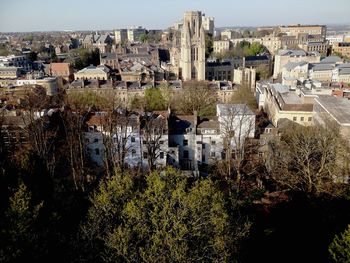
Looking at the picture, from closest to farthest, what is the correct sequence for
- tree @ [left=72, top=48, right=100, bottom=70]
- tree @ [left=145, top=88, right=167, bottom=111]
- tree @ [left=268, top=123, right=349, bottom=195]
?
tree @ [left=268, top=123, right=349, bottom=195] < tree @ [left=145, top=88, right=167, bottom=111] < tree @ [left=72, top=48, right=100, bottom=70]

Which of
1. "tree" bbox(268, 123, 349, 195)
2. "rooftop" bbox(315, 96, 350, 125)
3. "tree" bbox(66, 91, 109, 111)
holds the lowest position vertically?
"tree" bbox(268, 123, 349, 195)

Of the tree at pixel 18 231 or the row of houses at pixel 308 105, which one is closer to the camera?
the tree at pixel 18 231

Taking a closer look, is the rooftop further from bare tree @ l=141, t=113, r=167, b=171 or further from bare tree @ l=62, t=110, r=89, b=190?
bare tree @ l=62, t=110, r=89, b=190

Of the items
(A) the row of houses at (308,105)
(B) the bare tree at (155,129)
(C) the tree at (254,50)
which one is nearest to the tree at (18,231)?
(B) the bare tree at (155,129)

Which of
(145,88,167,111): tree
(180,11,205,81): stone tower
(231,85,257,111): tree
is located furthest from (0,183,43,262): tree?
(180,11,205,81): stone tower

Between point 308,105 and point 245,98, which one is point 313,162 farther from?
point 245,98

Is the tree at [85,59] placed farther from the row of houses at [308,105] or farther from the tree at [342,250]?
the tree at [342,250]

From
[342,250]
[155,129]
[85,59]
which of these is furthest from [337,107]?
[85,59]

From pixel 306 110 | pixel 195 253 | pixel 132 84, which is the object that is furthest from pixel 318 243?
pixel 132 84
